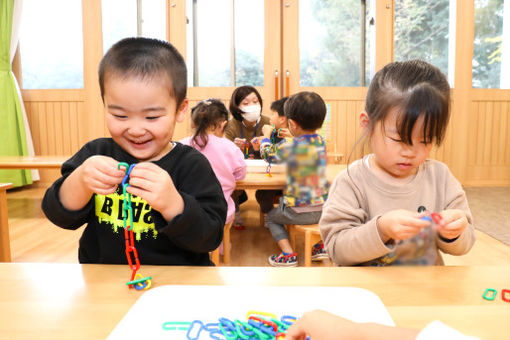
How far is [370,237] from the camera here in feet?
2.39

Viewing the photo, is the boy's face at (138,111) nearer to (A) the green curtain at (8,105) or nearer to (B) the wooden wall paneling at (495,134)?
(A) the green curtain at (8,105)

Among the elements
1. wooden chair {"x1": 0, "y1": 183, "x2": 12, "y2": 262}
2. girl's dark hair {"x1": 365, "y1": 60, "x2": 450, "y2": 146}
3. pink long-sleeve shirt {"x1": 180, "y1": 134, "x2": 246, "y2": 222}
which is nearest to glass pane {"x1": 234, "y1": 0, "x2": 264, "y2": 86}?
pink long-sleeve shirt {"x1": 180, "y1": 134, "x2": 246, "y2": 222}

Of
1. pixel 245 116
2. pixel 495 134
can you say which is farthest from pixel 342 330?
pixel 495 134

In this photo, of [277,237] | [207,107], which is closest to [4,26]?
[207,107]

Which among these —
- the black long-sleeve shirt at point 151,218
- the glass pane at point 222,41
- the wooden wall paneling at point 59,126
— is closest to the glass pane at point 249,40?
the glass pane at point 222,41

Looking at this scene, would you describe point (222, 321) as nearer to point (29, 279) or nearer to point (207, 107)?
point (29, 279)

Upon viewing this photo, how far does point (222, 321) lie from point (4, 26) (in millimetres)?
5318

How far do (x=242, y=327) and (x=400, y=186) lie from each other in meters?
0.34

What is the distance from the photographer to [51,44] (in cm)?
497

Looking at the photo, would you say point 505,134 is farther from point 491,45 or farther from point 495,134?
point 491,45

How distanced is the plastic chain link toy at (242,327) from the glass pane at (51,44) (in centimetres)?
507

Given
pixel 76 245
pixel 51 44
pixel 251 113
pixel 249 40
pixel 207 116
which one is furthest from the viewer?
pixel 51 44

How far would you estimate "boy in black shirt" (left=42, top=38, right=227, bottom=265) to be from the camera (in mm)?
728

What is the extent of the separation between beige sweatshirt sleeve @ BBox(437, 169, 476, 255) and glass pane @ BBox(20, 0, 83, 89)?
5005 mm
